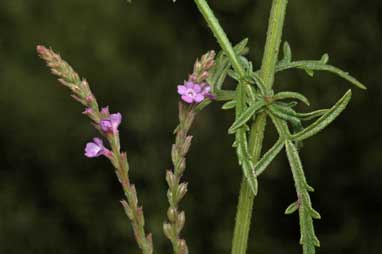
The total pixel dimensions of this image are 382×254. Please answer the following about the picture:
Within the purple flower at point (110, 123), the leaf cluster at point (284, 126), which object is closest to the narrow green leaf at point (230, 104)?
the leaf cluster at point (284, 126)

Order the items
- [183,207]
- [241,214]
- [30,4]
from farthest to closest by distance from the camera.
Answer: [30,4], [183,207], [241,214]

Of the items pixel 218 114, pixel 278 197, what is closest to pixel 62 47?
pixel 218 114

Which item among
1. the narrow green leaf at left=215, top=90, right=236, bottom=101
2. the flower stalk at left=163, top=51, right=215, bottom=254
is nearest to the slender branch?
the flower stalk at left=163, top=51, right=215, bottom=254

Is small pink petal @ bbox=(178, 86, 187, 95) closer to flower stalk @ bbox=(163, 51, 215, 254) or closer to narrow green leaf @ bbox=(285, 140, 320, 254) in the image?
flower stalk @ bbox=(163, 51, 215, 254)

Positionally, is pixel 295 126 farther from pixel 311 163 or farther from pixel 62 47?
pixel 62 47

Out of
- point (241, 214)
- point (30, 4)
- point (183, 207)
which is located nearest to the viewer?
point (241, 214)
